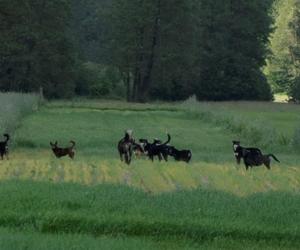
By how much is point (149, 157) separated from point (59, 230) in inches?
438

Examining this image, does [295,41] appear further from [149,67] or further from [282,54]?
[149,67]

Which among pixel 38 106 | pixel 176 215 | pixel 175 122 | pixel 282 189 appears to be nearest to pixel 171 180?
pixel 282 189

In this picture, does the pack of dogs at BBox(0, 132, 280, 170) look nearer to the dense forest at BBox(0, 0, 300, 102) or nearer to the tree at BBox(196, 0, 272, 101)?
the dense forest at BBox(0, 0, 300, 102)

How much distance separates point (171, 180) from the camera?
16.0 m

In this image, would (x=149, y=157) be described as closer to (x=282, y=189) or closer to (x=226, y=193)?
(x=282, y=189)

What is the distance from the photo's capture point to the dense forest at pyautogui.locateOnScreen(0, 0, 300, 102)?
2820 inches

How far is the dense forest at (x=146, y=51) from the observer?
71625 millimetres

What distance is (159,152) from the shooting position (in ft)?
69.6

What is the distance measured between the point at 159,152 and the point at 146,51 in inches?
2175

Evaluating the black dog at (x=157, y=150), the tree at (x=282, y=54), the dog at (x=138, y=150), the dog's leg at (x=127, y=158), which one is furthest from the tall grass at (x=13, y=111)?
the tree at (x=282, y=54)

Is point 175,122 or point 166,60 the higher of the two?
point 166,60

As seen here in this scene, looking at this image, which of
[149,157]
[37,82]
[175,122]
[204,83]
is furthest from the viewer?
[204,83]

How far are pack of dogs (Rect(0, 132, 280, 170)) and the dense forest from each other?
45.3m

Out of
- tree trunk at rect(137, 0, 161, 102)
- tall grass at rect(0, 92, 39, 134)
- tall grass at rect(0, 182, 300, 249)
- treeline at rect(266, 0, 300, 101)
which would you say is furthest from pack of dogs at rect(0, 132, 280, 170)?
treeline at rect(266, 0, 300, 101)
